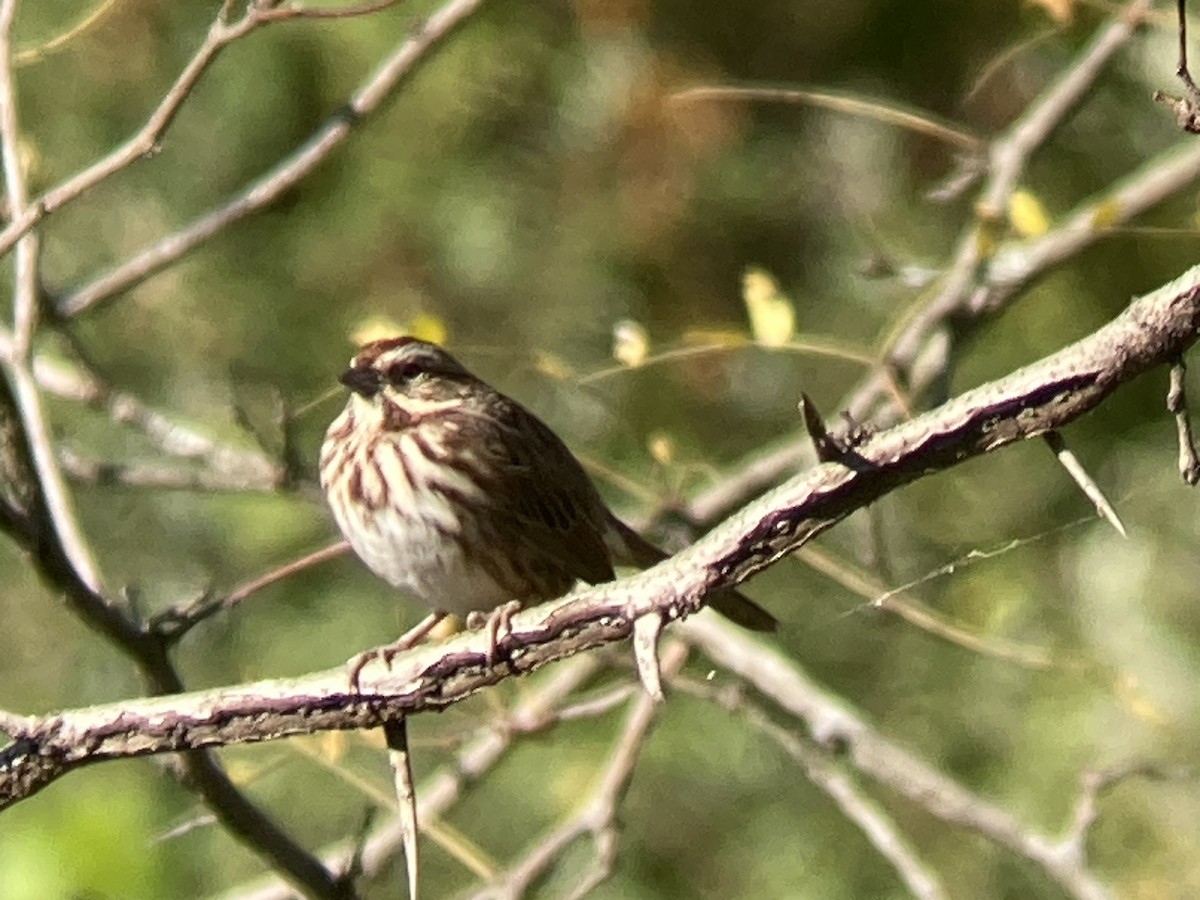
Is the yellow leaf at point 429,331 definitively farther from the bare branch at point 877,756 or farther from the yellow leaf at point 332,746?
the bare branch at point 877,756

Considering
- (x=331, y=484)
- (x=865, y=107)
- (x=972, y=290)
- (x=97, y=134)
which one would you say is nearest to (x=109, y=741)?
(x=331, y=484)

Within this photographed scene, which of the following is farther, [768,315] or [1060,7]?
[1060,7]

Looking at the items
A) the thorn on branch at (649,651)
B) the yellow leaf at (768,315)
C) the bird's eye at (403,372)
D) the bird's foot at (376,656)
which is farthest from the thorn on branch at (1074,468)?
the bird's eye at (403,372)

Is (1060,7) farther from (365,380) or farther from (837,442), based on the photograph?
(837,442)

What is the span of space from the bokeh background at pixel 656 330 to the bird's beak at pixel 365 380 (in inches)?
66.0

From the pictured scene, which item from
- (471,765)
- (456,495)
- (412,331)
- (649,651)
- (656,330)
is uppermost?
(649,651)

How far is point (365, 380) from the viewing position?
3.34m

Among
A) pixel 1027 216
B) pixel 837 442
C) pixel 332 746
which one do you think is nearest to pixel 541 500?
pixel 332 746

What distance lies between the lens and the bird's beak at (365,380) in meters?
3.31

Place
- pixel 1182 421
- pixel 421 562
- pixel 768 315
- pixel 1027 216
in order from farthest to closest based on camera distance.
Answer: pixel 421 562, pixel 1027 216, pixel 768 315, pixel 1182 421

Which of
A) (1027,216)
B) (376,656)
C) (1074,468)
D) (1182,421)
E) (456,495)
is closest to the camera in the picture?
(1182,421)

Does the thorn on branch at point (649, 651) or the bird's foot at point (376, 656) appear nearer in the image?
the thorn on branch at point (649, 651)

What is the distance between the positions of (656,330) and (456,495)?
278 cm

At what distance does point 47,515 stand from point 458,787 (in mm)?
1425
